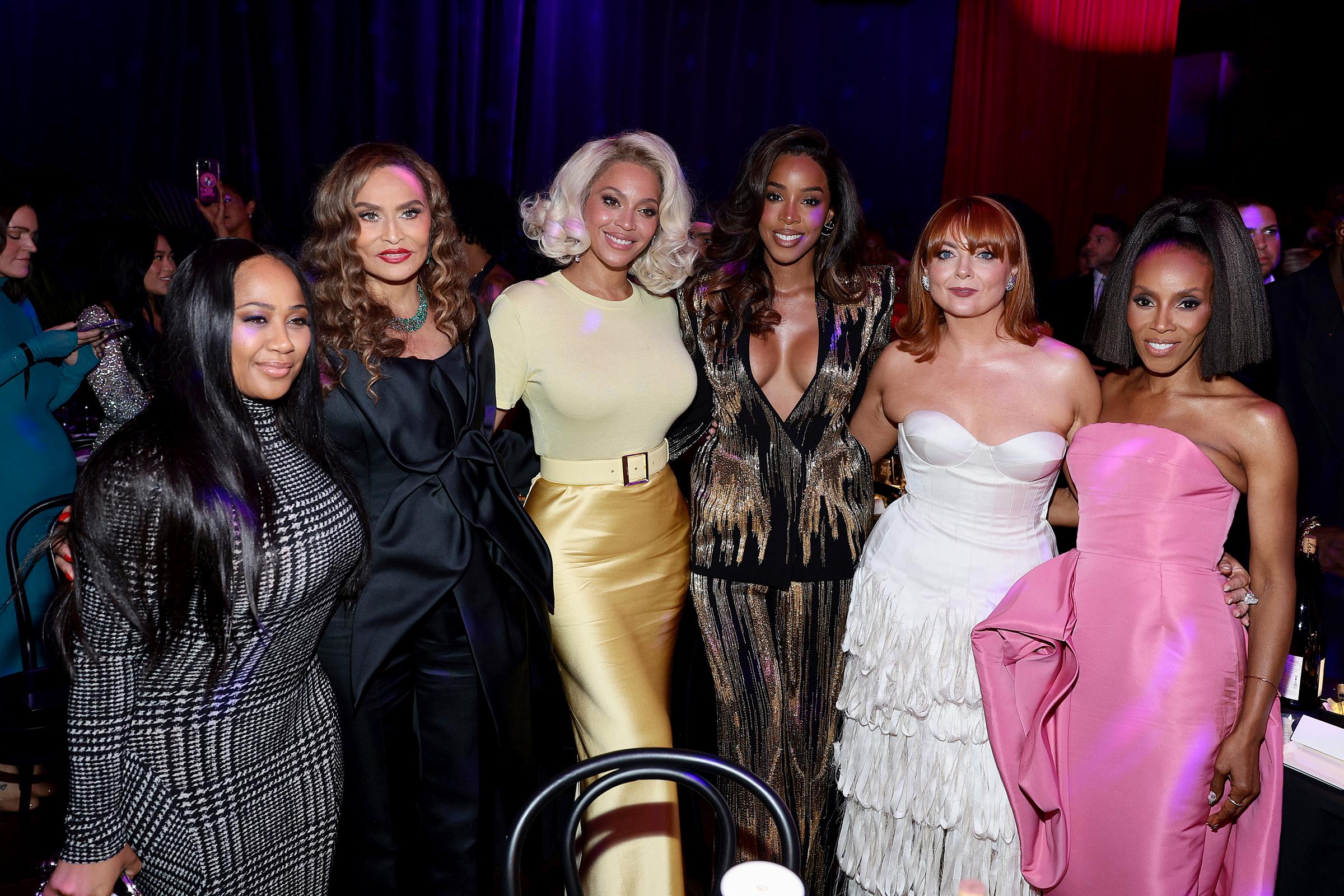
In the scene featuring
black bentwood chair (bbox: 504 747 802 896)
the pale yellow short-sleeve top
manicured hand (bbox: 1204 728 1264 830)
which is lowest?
manicured hand (bbox: 1204 728 1264 830)

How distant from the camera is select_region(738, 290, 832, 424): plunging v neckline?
2.56 m

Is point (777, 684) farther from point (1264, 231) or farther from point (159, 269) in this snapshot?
point (1264, 231)

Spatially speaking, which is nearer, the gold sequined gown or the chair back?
the gold sequined gown

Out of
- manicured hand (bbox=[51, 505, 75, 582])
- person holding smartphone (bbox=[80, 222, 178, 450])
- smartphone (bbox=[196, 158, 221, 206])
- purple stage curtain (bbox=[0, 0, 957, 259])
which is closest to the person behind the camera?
manicured hand (bbox=[51, 505, 75, 582])

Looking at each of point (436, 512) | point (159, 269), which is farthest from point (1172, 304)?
point (159, 269)

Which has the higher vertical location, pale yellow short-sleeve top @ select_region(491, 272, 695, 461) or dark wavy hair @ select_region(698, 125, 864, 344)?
dark wavy hair @ select_region(698, 125, 864, 344)

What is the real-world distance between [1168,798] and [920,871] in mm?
574

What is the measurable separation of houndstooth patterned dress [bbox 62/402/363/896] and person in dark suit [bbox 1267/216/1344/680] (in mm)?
2699

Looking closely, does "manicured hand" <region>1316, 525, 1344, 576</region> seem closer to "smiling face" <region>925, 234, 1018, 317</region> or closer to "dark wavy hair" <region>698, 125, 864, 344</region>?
"smiling face" <region>925, 234, 1018, 317</region>

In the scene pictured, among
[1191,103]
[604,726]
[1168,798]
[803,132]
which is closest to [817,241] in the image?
[803,132]

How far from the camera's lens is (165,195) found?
538cm

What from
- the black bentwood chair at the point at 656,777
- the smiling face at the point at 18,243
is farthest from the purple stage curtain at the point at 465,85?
the black bentwood chair at the point at 656,777

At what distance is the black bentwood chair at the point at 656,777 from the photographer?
1446 mm

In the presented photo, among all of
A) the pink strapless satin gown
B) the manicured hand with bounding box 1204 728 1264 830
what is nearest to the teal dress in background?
the pink strapless satin gown
